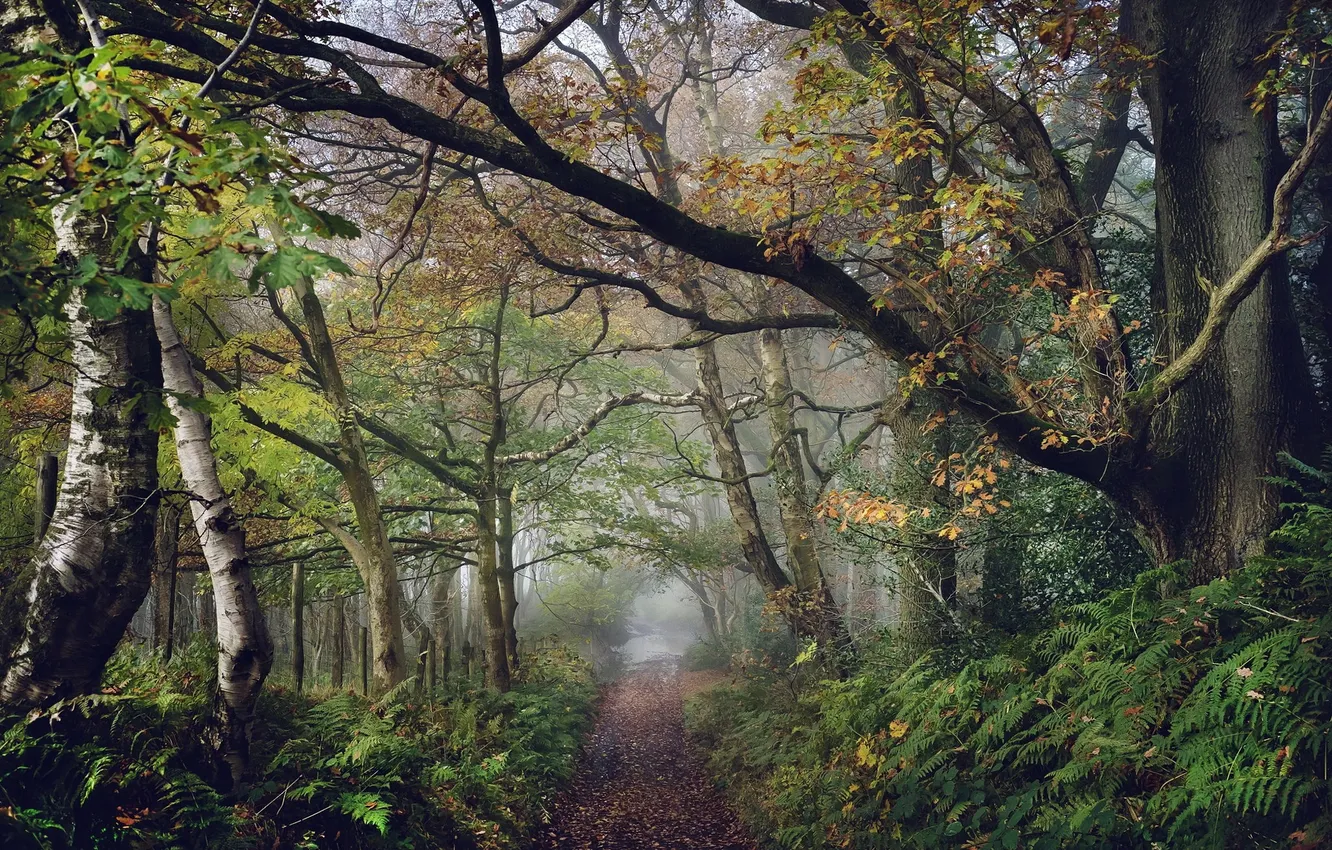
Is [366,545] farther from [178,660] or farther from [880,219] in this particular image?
[880,219]

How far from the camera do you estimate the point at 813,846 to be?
6.74 metres

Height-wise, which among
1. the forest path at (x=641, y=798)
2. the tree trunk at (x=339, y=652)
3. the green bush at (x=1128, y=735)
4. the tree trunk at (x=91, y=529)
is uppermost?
the tree trunk at (x=91, y=529)

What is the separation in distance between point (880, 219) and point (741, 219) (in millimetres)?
2045

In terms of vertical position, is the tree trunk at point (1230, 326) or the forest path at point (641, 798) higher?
the tree trunk at point (1230, 326)

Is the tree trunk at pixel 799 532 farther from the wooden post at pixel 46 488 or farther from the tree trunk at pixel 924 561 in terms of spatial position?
the wooden post at pixel 46 488

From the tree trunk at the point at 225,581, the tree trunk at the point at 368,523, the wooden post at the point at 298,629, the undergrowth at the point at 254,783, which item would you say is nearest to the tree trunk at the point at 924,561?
the undergrowth at the point at 254,783

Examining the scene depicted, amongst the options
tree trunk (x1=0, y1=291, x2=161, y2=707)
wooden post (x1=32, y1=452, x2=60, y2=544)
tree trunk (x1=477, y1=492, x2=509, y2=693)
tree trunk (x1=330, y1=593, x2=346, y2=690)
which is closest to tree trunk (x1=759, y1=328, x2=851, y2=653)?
tree trunk (x1=477, y1=492, x2=509, y2=693)

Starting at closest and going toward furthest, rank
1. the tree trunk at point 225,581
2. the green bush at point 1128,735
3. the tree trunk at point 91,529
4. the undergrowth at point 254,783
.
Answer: the green bush at point 1128,735 < the undergrowth at point 254,783 < the tree trunk at point 91,529 < the tree trunk at point 225,581

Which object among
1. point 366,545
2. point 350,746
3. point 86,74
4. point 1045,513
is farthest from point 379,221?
point 1045,513

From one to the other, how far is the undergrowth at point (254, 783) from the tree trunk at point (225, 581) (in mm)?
225

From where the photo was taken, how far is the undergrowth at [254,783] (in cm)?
410

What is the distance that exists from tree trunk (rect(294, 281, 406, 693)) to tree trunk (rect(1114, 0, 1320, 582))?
741 centimetres

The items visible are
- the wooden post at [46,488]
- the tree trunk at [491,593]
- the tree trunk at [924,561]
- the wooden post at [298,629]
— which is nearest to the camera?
the wooden post at [46,488]

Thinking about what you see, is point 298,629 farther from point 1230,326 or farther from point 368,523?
point 1230,326
